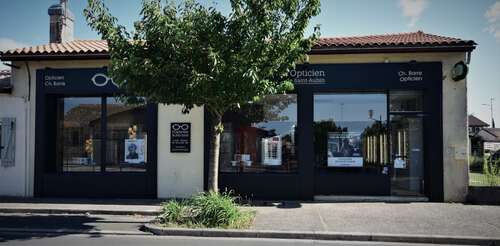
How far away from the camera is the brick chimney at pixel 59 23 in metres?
15.6

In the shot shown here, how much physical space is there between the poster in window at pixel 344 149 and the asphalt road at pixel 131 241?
491 cm

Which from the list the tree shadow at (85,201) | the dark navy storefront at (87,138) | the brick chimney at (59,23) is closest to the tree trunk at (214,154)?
the tree shadow at (85,201)

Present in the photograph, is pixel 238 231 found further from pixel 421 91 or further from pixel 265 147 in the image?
pixel 421 91

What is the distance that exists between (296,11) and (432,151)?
5.77m

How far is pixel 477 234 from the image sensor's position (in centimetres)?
804

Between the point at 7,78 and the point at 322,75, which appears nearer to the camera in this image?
the point at 322,75

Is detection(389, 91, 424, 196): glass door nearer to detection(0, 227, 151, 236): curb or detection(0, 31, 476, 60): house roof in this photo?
detection(0, 31, 476, 60): house roof

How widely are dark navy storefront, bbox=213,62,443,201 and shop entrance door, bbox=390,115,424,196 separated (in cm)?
8

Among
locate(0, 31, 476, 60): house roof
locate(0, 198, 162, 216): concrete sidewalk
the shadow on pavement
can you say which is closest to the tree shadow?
locate(0, 198, 162, 216): concrete sidewalk

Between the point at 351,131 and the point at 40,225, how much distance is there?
837cm

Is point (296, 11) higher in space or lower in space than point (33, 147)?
higher

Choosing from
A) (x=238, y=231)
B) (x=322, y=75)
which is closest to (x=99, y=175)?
(x=238, y=231)

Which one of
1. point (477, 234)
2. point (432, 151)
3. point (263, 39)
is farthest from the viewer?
point (432, 151)

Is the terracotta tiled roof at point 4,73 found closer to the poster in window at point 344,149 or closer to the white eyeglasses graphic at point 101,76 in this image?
the white eyeglasses graphic at point 101,76
